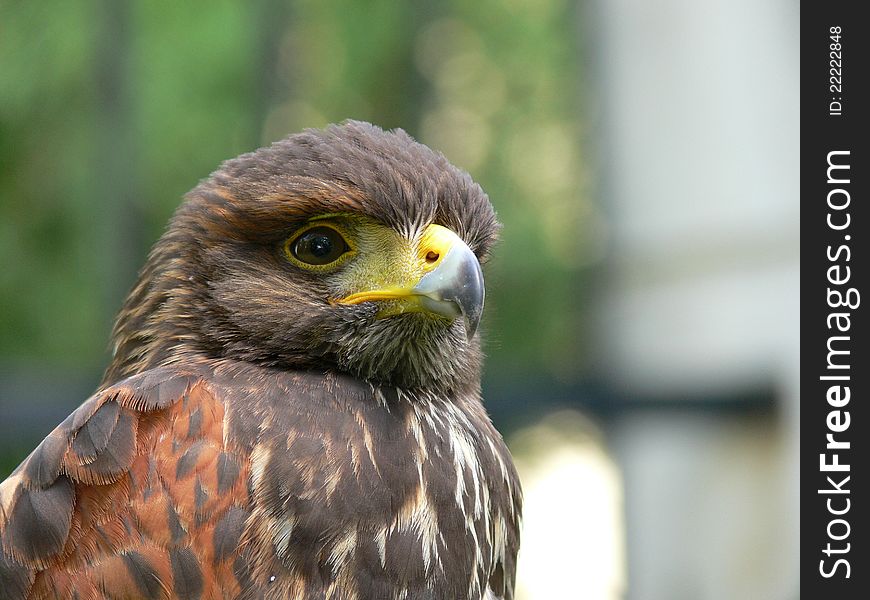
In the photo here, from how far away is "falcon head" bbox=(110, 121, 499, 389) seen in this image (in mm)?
2260

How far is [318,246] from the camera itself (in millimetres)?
2311

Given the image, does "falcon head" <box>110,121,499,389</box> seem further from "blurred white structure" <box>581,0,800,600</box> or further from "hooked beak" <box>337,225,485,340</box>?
"blurred white structure" <box>581,0,800,600</box>

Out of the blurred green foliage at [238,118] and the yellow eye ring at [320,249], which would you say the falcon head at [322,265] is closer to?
the yellow eye ring at [320,249]

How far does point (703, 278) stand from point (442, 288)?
116 inches

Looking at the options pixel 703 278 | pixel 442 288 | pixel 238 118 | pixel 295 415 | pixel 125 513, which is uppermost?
pixel 238 118

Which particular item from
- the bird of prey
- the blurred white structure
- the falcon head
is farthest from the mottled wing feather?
the blurred white structure

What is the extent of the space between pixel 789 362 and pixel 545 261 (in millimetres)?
1604

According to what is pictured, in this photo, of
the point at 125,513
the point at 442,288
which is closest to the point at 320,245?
the point at 442,288

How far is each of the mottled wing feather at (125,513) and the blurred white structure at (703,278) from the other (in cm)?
298

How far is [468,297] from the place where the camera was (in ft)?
7.17

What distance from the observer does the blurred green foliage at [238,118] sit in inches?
180

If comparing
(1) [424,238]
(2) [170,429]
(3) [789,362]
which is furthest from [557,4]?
(2) [170,429]

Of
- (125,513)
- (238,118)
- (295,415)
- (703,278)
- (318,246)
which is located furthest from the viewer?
(238,118)

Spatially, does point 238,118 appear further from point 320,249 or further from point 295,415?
point 295,415
